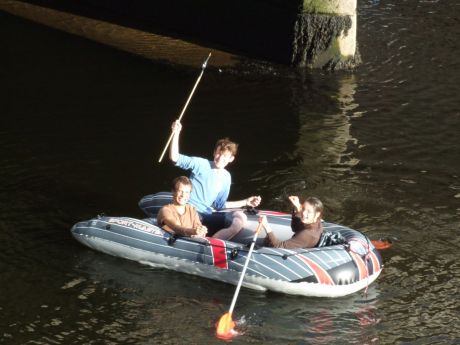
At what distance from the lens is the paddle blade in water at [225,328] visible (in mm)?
9008

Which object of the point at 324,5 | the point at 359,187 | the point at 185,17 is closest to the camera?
the point at 359,187

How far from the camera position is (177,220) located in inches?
404

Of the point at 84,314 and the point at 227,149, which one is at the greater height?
the point at 227,149

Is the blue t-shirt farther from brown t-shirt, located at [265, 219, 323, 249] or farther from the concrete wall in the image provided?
the concrete wall

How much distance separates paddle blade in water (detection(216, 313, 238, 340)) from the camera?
9008 millimetres

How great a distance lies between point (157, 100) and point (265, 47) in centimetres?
297

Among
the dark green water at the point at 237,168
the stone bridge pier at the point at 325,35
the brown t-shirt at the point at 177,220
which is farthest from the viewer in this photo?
the stone bridge pier at the point at 325,35

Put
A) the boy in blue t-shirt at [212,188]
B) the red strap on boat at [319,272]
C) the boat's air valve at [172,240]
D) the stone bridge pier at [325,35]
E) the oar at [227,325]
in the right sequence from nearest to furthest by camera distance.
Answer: the oar at [227,325], the red strap on boat at [319,272], the boat's air valve at [172,240], the boy in blue t-shirt at [212,188], the stone bridge pier at [325,35]

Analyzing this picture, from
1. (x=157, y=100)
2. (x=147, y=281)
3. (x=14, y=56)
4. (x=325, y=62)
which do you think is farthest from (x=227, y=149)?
(x=14, y=56)

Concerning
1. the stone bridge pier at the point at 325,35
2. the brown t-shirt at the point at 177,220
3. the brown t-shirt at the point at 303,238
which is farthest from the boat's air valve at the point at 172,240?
the stone bridge pier at the point at 325,35

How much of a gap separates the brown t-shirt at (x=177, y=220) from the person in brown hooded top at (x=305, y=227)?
31.8 inches

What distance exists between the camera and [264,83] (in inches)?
658

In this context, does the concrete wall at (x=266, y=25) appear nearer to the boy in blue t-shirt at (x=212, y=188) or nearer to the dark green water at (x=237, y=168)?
the dark green water at (x=237, y=168)

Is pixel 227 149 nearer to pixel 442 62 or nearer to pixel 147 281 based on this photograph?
pixel 147 281
